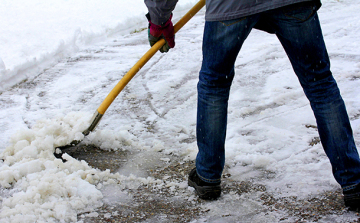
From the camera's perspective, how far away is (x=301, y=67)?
1.54 meters

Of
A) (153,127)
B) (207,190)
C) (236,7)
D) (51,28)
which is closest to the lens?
(236,7)

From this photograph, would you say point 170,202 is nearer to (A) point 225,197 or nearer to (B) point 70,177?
(A) point 225,197

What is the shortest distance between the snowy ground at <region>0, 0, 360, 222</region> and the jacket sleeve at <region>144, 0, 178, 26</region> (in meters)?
0.88

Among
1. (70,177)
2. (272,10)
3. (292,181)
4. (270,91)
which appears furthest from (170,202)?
(270,91)

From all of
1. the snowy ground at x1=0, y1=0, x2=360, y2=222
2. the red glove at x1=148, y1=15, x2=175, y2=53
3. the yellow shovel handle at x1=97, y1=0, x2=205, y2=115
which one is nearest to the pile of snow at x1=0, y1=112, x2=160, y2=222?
the snowy ground at x1=0, y1=0, x2=360, y2=222

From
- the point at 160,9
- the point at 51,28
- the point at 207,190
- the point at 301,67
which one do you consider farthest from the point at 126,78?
the point at 51,28

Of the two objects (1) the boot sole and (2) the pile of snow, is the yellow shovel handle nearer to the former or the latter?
(2) the pile of snow

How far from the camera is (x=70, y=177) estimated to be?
75.5 inches

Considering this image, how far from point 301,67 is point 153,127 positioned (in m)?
1.49

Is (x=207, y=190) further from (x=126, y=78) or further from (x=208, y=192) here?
(x=126, y=78)

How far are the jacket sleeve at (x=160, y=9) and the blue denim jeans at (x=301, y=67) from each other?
0.37m

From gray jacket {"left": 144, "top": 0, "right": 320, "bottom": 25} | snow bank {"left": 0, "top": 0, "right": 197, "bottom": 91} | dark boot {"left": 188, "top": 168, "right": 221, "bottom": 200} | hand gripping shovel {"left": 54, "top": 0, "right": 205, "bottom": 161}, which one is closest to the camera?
gray jacket {"left": 144, "top": 0, "right": 320, "bottom": 25}

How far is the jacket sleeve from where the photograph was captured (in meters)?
1.84

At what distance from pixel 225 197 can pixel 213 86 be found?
615 mm
